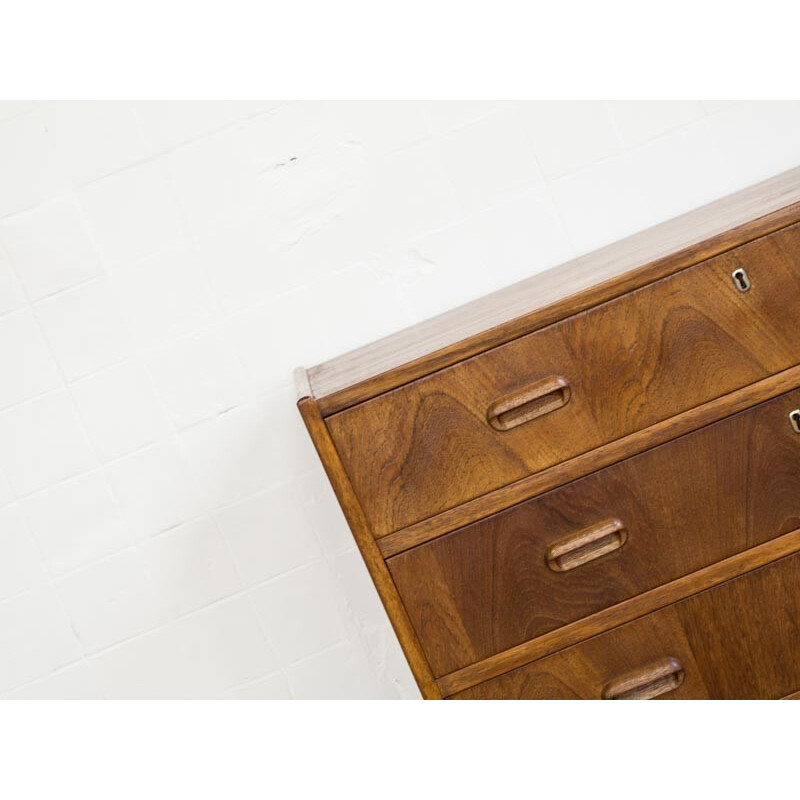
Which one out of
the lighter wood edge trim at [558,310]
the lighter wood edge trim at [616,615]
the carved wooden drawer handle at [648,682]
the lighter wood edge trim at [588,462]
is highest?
the lighter wood edge trim at [558,310]

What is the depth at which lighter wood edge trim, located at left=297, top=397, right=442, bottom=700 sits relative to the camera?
155 cm

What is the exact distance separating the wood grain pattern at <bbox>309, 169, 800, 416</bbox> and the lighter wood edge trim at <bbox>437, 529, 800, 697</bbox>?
48 cm

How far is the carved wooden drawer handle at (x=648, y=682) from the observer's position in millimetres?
1657

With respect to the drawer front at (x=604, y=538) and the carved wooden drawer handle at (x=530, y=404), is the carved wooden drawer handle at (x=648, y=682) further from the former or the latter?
the carved wooden drawer handle at (x=530, y=404)

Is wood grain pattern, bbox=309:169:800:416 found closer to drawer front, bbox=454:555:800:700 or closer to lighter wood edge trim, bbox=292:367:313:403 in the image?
lighter wood edge trim, bbox=292:367:313:403

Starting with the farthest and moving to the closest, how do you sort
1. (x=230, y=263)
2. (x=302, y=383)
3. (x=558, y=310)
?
1. (x=230, y=263)
2. (x=302, y=383)
3. (x=558, y=310)

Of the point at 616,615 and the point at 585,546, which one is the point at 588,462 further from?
the point at 616,615

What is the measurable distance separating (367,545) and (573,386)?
1.35 ft

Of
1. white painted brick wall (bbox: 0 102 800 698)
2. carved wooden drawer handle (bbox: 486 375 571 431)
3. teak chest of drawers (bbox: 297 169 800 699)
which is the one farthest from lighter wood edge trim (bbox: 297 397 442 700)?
white painted brick wall (bbox: 0 102 800 698)

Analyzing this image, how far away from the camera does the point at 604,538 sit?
5.40ft

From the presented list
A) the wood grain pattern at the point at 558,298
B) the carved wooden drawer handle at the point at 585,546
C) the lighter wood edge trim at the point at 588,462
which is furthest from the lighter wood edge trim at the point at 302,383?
the carved wooden drawer handle at the point at 585,546

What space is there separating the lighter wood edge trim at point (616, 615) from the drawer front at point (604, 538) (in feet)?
0.04

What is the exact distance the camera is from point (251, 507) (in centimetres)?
220

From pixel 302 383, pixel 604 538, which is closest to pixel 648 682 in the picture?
pixel 604 538
